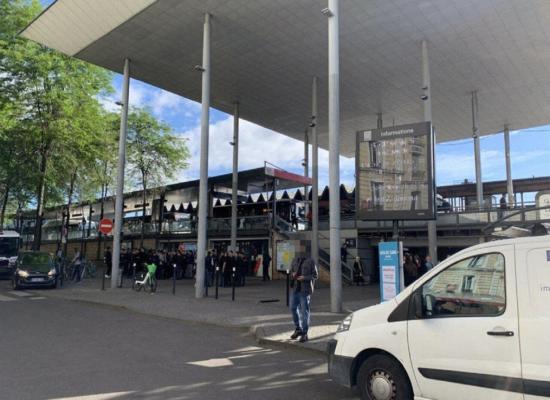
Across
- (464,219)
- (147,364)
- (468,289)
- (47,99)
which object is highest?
(47,99)

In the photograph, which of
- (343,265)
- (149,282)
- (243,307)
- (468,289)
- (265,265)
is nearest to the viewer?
(468,289)

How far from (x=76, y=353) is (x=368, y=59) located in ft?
61.3

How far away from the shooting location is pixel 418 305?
4.39 m

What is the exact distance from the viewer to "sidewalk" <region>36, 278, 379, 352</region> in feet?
30.4

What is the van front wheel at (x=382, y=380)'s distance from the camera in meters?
4.41

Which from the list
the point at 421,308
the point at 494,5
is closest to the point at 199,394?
the point at 421,308

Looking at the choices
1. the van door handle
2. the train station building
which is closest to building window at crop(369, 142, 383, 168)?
the train station building

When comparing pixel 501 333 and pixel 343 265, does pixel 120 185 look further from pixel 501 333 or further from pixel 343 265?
pixel 501 333

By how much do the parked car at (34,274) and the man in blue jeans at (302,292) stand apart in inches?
580

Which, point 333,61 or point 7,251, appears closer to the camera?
point 333,61

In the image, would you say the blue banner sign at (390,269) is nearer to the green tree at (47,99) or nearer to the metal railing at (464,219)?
the metal railing at (464,219)

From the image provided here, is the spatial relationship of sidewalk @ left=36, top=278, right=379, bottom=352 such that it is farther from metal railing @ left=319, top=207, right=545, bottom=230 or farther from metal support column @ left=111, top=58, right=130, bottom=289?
metal railing @ left=319, top=207, right=545, bottom=230

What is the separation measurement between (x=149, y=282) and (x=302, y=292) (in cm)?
1121

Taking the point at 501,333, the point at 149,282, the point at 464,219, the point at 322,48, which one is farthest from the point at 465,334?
the point at 322,48
